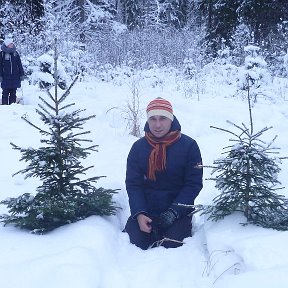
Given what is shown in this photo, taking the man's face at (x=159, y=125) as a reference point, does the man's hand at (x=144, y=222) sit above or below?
below

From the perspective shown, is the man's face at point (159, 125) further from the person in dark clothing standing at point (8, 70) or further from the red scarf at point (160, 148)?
the person in dark clothing standing at point (8, 70)

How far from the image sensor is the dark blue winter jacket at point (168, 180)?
397 centimetres

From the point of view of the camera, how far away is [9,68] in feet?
34.5

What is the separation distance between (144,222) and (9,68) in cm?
791

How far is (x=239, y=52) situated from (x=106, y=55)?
4.68 meters

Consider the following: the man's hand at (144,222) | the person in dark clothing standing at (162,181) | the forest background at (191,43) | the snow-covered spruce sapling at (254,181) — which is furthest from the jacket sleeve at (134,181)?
the forest background at (191,43)

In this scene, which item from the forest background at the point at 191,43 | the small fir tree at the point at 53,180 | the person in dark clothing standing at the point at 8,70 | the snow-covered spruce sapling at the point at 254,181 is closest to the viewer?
the snow-covered spruce sapling at the point at 254,181

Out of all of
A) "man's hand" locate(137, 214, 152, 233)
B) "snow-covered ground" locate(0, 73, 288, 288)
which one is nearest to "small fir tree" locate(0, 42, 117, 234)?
"snow-covered ground" locate(0, 73, 288, 288)

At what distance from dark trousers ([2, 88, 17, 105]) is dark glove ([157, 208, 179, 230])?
25.2ft

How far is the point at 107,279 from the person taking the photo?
9.41 feet

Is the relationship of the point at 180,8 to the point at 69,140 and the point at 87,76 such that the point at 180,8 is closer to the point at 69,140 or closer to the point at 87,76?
the point at 87,76

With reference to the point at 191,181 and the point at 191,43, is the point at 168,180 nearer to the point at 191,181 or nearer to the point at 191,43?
the point at 191,181

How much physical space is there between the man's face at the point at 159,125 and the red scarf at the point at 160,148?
0.17 ft

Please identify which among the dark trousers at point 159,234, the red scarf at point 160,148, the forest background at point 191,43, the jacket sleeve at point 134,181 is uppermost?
the forest background at point 191,43
